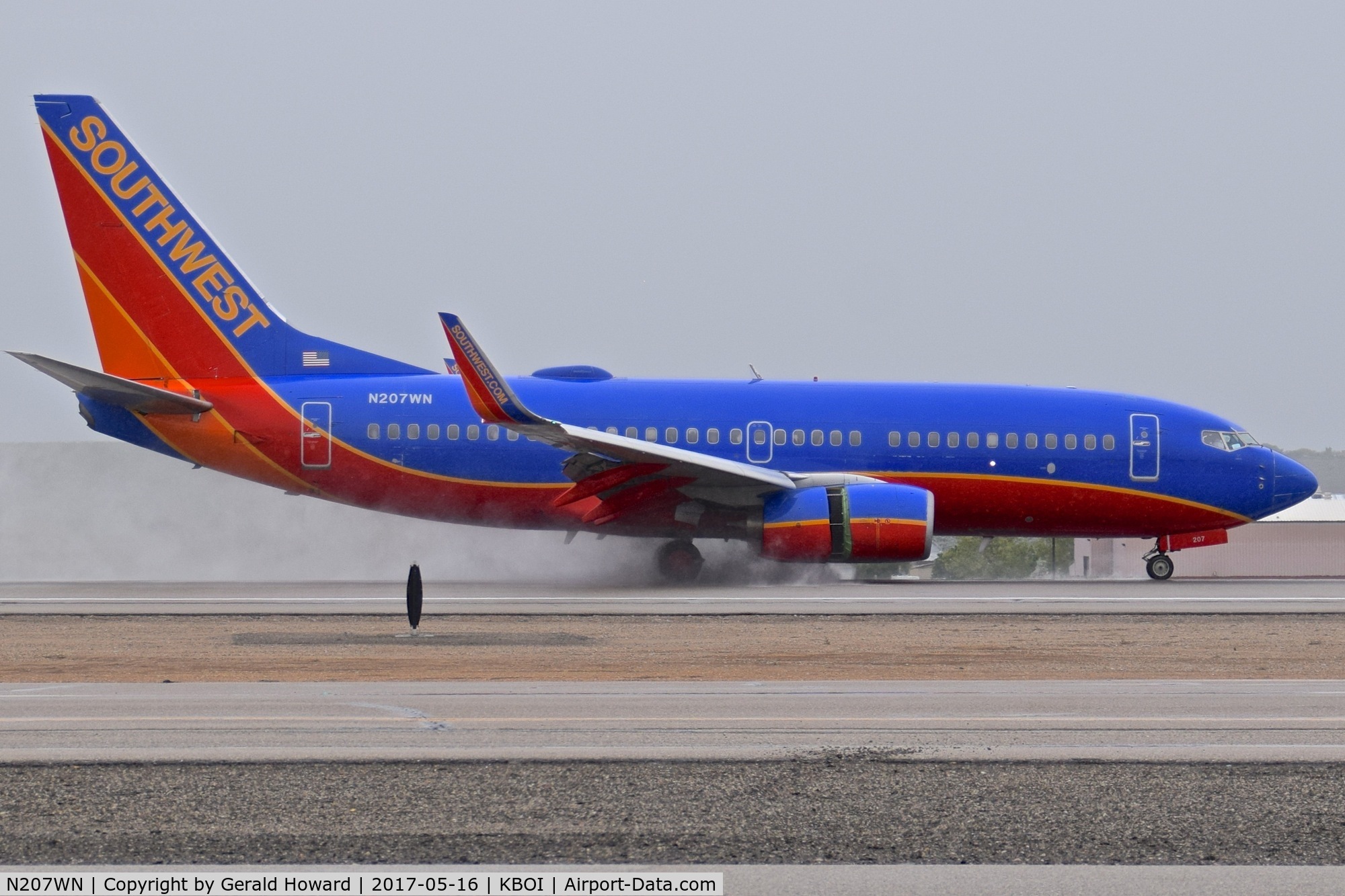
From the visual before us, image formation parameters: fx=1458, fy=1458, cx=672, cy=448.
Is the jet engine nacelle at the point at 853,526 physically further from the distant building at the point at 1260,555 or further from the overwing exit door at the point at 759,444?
the distant building at the point at 1260,555

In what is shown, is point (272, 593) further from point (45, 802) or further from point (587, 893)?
point (587, 893)

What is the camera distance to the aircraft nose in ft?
90.5

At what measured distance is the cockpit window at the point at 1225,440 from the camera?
27.7 meters

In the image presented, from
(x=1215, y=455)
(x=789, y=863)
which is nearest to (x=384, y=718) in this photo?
(x=789, y=863)

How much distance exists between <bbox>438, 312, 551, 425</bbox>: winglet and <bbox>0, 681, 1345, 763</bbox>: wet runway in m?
10.5

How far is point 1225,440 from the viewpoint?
27828mm

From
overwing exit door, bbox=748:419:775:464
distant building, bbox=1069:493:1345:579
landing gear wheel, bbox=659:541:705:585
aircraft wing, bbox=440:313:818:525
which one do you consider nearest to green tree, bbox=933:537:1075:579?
distant building, bbox=1069:493:1345:579

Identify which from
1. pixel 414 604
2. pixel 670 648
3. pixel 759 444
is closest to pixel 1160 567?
pixel 759 444

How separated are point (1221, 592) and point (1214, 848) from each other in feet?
61.6

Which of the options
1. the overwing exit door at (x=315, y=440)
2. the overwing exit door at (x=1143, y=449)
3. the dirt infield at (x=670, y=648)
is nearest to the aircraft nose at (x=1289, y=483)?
the overwing exit door at (x=1143, y=449)

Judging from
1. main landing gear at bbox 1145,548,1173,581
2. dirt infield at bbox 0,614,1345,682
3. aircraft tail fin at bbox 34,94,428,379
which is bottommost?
dirt infield at bbox 0,614,1345,682

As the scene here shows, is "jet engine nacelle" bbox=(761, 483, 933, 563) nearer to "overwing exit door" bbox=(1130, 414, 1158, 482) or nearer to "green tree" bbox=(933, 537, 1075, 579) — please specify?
"overwing exit door" bbox=(1130, 414, 1158, 482)

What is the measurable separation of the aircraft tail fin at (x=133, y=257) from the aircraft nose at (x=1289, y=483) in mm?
19170

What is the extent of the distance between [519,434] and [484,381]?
2660 millimetres
